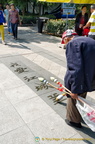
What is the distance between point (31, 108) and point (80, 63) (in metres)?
1.65

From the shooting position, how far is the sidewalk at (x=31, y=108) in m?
2.59

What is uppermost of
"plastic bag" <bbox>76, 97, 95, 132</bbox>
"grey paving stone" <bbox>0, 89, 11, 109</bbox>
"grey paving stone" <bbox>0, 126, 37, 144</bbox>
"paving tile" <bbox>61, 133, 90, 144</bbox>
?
"plastic bag" <bbox>76, 97, 95, 132</bbox>

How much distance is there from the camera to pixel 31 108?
3.28 m

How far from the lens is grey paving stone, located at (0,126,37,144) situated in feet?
8.14

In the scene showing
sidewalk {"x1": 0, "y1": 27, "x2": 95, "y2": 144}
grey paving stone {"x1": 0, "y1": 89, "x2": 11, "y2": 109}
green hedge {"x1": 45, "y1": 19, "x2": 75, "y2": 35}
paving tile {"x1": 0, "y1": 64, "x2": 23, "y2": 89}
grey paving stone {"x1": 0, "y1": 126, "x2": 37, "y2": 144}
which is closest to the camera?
grey paving stone {"x1": 0, "y1": 126, "x2": 37, "y2": 144}

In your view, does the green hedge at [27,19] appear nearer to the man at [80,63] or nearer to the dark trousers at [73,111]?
the man at [80,63]

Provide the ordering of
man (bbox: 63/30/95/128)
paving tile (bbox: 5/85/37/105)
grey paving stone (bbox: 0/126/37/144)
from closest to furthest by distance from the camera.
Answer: man (bbox: 63/30/95/128), grey paving stone (bbox: 0/126/37/144), paving tile (bbox: 5/85/37/105)

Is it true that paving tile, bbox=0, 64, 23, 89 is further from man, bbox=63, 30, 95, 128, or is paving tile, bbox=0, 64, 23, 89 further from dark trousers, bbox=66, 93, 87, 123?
man, bbox=63, 30, 95, 128

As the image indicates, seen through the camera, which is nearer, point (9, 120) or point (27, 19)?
point (9, 120)

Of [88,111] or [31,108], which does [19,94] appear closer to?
[31,108]

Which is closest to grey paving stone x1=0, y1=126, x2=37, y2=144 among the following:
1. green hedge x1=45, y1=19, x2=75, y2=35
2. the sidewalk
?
the sidewalk

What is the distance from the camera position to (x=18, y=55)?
648 centimetres

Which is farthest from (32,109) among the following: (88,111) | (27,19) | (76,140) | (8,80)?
(27,19)

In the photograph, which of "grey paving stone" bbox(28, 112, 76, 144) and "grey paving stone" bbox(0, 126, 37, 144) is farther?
"grey paving stone" bbox(28, 112, 76, 144)
